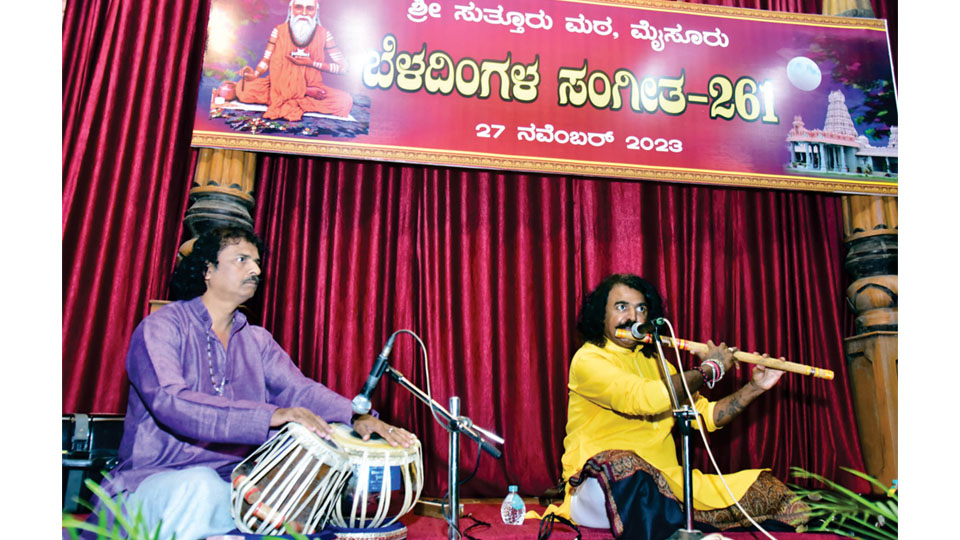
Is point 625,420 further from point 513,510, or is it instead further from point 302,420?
point 302,420

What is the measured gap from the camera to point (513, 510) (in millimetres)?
3260

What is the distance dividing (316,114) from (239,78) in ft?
1.34

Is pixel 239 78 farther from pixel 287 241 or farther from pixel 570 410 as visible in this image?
pixel 570 410

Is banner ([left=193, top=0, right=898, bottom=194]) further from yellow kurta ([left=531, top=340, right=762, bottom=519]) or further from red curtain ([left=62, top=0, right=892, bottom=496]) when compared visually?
yellow kurta ([left=531, top=340, right=762, bottom=519])

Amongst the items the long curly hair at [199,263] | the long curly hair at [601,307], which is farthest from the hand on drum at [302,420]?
the long curly hair at [601,307]

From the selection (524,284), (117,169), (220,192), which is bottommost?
(524,284)

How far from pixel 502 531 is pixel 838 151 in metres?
2.71

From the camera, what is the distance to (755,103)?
12.9ft

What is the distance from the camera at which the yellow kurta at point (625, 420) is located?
113 inches

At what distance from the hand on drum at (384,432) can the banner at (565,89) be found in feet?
4.76

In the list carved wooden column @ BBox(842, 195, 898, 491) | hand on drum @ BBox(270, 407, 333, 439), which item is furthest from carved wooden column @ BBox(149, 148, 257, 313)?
carved wooden column @ BBox(842, 195, 898, 491)

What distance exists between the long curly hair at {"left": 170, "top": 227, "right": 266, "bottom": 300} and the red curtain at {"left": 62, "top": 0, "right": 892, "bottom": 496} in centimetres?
76

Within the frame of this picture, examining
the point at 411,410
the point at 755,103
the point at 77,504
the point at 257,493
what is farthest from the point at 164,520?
the point at 755,103

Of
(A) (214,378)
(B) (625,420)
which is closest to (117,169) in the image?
(A) (214,378)
